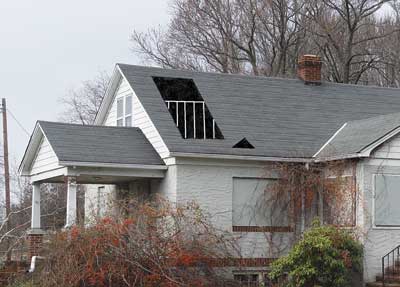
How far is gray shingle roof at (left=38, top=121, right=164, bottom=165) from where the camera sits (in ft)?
71.6

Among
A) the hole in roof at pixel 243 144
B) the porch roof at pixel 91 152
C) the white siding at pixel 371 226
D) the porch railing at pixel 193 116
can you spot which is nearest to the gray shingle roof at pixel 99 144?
the porch roof at pixel 91 152

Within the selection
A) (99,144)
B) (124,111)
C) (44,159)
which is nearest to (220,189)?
(99,144)

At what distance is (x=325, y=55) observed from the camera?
4356cm

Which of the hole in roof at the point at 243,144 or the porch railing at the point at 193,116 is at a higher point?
the porch railing at the point at 193,116

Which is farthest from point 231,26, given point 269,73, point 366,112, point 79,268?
point 79,268

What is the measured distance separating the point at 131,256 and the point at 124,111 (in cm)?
803

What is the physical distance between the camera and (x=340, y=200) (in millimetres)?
22078

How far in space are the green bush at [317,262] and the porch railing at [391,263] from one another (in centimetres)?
168

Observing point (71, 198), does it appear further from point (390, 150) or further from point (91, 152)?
point (390, 150)

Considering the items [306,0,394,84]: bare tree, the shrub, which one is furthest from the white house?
[306,0,394,84]: bare tree

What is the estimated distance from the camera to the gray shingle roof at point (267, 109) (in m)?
23.1

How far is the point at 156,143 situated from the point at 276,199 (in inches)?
142

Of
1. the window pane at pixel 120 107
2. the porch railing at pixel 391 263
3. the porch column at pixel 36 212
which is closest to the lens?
the porch railing at pixel 391 263

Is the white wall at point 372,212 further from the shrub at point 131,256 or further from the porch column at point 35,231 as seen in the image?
the porch column at point 35,231
